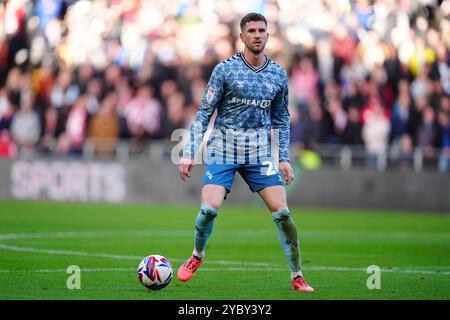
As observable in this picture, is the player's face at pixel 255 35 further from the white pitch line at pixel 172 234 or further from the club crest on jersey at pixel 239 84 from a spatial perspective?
the white pitch line at pixel 172 234

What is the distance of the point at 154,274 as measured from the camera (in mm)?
9922

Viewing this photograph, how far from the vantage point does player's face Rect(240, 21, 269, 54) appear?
10156mm

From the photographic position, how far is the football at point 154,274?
992cm

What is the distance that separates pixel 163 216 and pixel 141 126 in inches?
158

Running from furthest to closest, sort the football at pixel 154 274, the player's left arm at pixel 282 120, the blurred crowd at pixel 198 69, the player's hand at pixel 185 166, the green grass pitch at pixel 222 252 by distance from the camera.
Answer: the blurred crowd at pixel 198 69
the player's left arm at pixel 282 120
the player's hand at pixel 185 166
the green grass pitch at pixel 222 252
the football at pixel 154 274

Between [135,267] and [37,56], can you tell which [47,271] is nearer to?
[135,267]

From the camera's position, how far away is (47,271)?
11.5 m

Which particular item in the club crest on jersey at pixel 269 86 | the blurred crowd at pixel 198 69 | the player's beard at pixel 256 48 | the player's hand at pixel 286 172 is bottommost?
the player's hand at pixel 286 172

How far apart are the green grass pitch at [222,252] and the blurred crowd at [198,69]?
2.08 m

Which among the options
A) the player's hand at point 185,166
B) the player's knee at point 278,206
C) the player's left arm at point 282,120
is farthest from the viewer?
the player's left arm at point 282,120

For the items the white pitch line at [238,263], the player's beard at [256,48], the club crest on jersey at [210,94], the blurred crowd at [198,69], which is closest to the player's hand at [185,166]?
the club crest on jersey at [210,94]

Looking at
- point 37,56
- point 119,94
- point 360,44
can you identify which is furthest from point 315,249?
point 37,56

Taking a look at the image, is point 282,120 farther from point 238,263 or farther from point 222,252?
→ point 222,252
